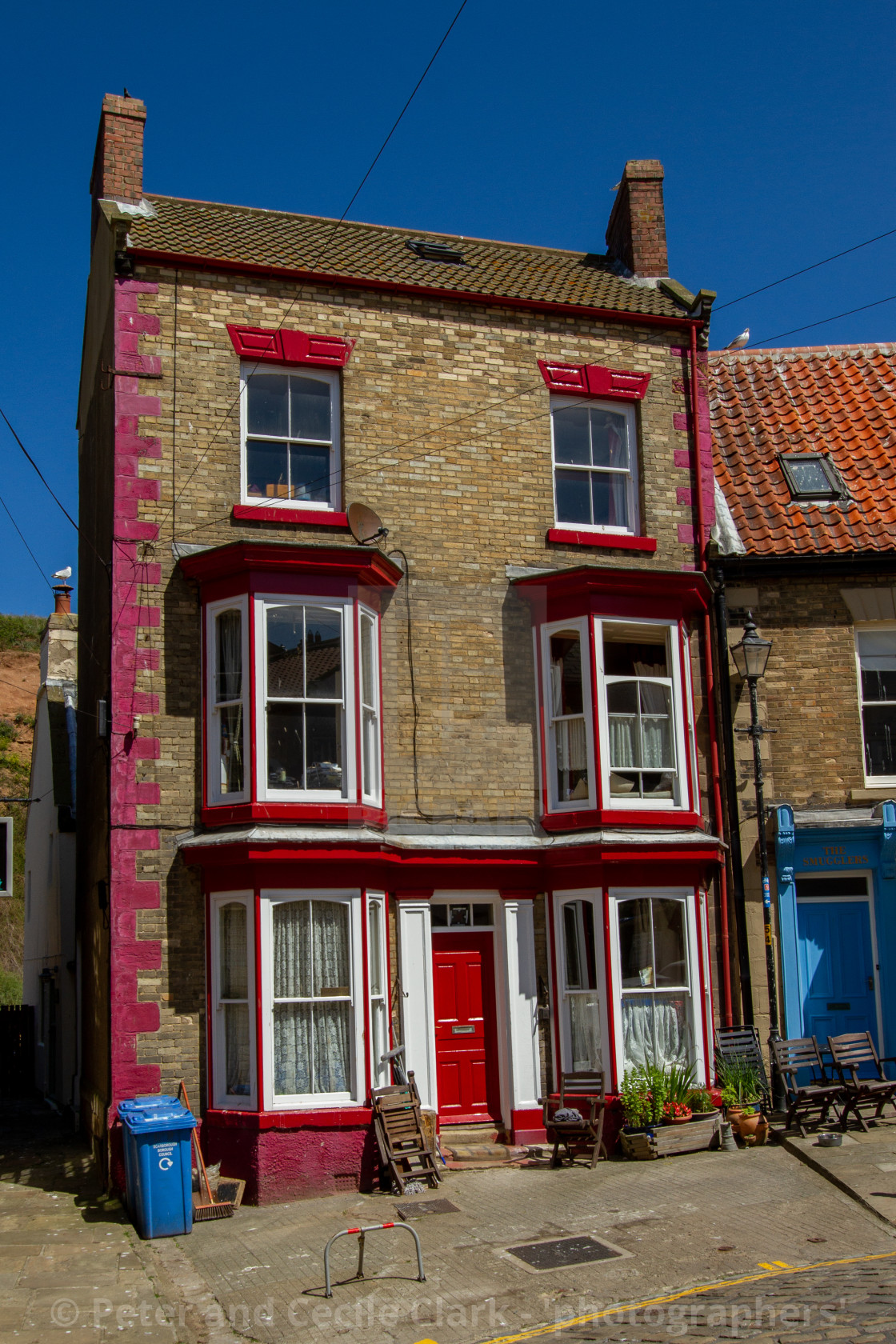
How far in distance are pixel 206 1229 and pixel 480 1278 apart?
2.95 meters

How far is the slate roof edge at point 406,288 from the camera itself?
1348 centimetres

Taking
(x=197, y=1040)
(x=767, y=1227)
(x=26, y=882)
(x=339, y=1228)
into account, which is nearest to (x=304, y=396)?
(x=197, y=1040)

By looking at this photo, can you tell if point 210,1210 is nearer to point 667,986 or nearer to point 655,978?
point 655,978

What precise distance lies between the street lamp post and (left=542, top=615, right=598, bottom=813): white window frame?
6.43 ft

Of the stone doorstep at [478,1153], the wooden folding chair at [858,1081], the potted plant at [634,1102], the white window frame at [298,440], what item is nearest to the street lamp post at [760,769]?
the wooden folding chair at [858,1081]

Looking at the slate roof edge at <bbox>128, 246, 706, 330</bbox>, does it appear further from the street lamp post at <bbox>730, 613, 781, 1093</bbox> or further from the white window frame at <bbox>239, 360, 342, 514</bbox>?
the street lamp post at <bbox>730, 613, 781, 1093</bbox>

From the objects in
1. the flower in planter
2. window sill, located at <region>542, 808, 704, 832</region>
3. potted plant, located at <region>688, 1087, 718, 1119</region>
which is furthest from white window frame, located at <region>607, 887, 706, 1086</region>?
window sill, located at <region>542, 808, 704, 832</region>

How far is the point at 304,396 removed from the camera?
13.9m

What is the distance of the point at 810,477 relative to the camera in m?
16.5

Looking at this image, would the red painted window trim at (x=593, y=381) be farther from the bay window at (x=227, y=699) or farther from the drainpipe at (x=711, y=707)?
the bay window at (x=227, y=699)

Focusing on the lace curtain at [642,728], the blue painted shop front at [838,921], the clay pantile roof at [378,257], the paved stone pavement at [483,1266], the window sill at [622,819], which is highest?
the clay pantile roof at [378,257]

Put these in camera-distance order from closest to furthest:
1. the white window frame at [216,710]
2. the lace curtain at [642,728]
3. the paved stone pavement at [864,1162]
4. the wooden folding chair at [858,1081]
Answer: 1. the paved stone pavement at [864,1162]
2. the white window frame at [216,710]
3. the wooden folding chair at [858,1081]
4. the lace curtain at [642,728]

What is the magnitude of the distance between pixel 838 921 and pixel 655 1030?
2978 millimetres

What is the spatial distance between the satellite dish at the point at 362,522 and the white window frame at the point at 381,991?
3.94 m
